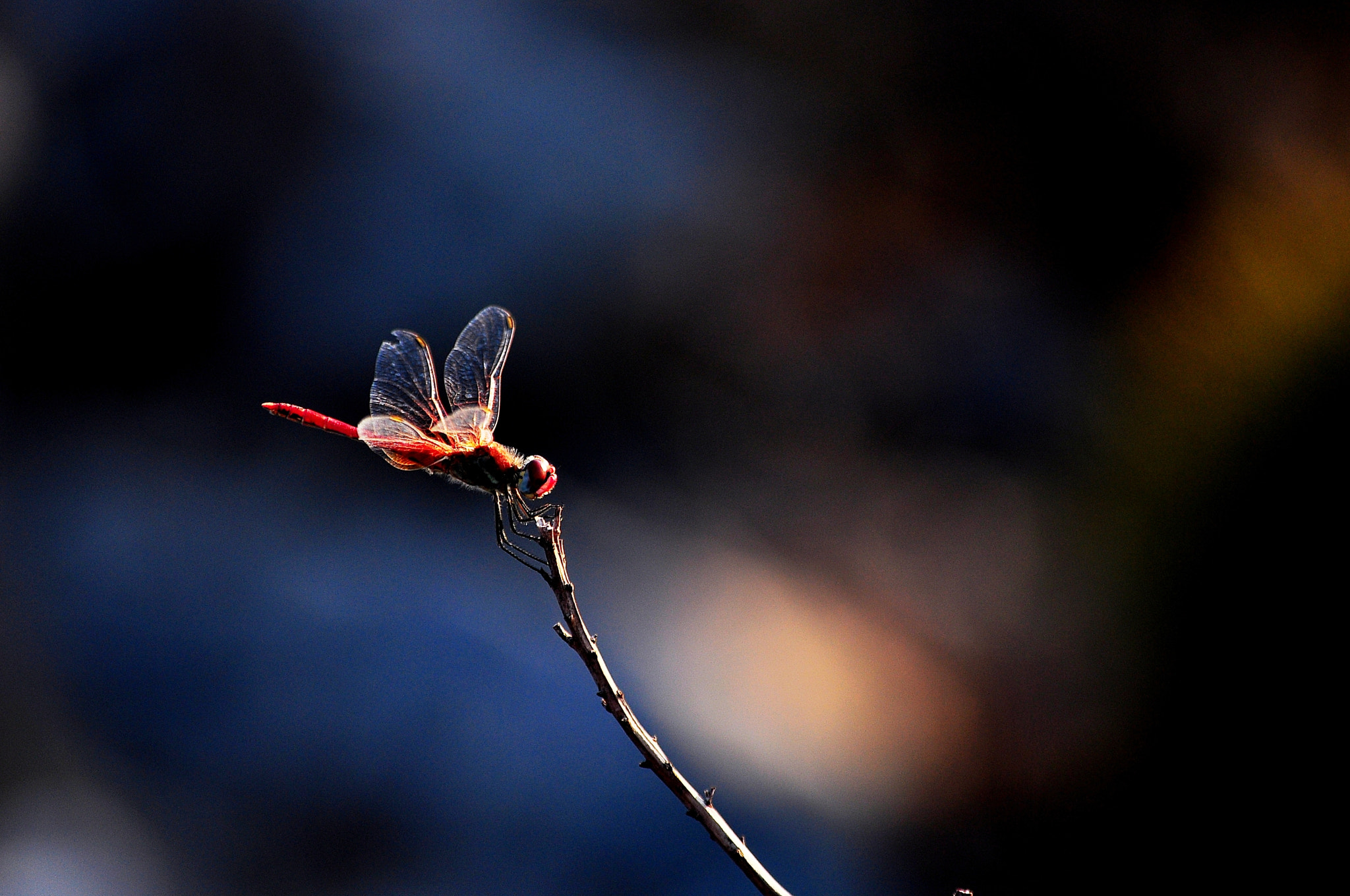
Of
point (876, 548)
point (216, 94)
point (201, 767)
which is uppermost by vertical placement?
point (216, 94)

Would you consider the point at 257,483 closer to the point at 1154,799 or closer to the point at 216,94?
the point at 216,94

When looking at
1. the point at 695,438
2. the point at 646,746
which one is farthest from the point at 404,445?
the point at 695,438

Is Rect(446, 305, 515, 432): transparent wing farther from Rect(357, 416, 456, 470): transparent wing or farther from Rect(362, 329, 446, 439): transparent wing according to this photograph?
Rect(357, 416, 456, 470): transparent wing

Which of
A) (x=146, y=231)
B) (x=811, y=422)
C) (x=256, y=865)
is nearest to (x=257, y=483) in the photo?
(x=146, y=231)

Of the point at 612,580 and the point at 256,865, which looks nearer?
the point at 256,865

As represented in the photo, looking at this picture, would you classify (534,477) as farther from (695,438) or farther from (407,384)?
(695,438)

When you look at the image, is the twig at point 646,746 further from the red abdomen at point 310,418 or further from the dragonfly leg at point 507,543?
the red abdomen at point 310,418
